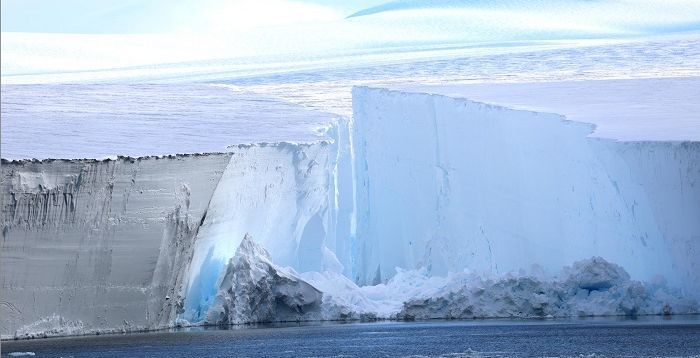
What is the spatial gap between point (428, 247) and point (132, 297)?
3591 mm

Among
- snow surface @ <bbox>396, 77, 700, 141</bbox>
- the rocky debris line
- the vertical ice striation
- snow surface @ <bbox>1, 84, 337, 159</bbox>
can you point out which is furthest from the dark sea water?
snow surface @ <bbox>396, 77, 700, 141</bbox>

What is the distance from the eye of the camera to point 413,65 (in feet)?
78.6

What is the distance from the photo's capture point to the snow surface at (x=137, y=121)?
1259 cm

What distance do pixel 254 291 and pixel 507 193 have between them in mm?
2599

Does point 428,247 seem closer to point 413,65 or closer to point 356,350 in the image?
point 356,350

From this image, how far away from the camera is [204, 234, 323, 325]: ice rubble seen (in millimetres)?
12695

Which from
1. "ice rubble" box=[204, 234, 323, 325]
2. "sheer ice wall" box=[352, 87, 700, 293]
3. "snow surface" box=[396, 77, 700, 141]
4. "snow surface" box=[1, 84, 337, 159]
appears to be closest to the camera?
"sheer ice wall" box=[352, 87, 700, 293]

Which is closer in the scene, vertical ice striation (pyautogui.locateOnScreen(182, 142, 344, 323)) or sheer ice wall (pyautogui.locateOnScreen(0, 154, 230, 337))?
sheer ice wall (pyautogui.locateOnScreen(0, 154, 230, 337))

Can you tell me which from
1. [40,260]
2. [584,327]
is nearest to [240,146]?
[40,260]

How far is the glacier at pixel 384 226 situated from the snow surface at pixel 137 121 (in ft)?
0.31

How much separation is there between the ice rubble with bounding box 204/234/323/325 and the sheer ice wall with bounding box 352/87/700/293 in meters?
1.91

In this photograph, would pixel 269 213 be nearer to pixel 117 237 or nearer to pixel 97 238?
pixel 117 237

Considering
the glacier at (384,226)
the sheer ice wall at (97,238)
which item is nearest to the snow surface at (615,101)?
the glacier at (384,226)

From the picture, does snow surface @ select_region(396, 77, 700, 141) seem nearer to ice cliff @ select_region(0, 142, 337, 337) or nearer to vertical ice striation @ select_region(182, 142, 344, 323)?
vertical ice striation @ select_region(182, 142, 344, 323)
